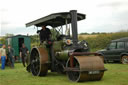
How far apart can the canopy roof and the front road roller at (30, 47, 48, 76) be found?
1.13 metres

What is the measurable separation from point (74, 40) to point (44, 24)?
254 centimetres

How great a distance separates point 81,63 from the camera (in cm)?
763

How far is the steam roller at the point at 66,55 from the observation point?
7.73m

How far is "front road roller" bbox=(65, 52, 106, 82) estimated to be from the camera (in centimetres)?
761

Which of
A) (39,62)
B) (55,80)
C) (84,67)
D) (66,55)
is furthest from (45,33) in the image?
(84,67)

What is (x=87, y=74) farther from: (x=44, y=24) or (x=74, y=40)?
(x=44, y=24)

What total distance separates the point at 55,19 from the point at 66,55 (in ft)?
6.29

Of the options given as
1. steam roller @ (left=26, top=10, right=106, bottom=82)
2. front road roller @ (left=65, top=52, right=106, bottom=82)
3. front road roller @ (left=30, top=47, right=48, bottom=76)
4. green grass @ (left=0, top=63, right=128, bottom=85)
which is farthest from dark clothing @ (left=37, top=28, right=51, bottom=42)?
front road roller @ (left=65, top=52, right=106, bottom=82)

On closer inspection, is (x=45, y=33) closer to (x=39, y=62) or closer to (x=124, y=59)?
(x=39, y=62)

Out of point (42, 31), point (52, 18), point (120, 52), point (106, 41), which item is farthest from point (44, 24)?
point (106, 41)

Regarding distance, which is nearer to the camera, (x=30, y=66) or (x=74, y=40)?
(x=74, y=40)

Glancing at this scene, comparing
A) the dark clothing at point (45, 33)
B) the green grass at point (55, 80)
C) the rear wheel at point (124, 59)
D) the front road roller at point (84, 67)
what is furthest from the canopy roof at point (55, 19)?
the rear wheel at point (124, 59)

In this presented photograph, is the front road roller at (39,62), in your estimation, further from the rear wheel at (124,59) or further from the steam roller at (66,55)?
the rear wheel at (124,59)

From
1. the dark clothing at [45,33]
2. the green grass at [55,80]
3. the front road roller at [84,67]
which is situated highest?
the dark clothing at [45,33]
